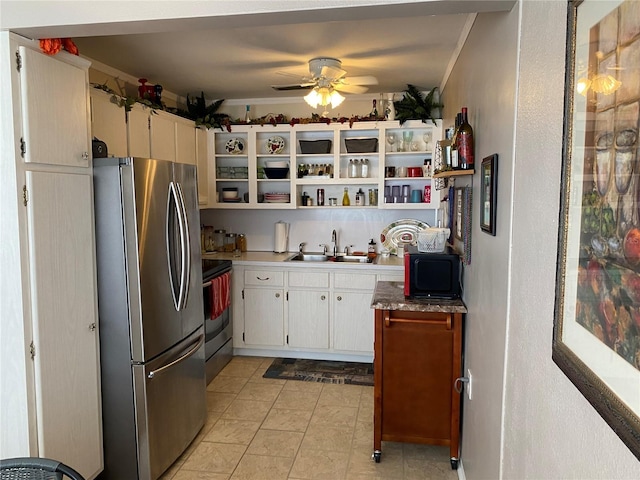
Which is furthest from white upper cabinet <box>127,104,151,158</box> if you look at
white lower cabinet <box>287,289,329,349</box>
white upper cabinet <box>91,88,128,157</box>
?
white lower cabinet <box>287,289,329,349</box>

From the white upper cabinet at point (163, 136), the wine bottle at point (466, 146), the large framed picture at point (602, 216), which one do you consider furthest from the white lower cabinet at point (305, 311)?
the large framed picture at point (602, 216)

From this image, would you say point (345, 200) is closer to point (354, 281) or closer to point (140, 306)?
point (354, 281)

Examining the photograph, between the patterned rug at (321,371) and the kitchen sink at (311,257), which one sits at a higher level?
the kitchen sink at (311,257)

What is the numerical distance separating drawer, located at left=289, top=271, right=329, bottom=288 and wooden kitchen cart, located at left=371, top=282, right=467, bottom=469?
4.99ft

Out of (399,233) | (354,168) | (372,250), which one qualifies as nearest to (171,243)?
(354,168)

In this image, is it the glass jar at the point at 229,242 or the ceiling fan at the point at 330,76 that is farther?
the glass jar at the point at 229,242

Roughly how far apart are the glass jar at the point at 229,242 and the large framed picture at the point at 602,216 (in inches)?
167

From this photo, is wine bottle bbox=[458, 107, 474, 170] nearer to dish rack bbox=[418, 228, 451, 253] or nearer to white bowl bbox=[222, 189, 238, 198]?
dish rack bbox=[418, 228, 451, 253]

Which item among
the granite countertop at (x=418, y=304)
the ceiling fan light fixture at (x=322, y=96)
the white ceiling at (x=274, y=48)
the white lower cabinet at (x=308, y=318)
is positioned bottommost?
the white lower cabinet at (x=308, y=318)

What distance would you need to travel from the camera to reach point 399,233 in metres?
4.64

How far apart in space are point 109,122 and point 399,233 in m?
2.84

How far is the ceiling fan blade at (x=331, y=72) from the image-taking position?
3291mm

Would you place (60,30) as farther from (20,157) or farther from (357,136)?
(357,136)

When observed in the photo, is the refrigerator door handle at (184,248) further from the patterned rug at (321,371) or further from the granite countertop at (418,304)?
the patterned rug at (321,371)
